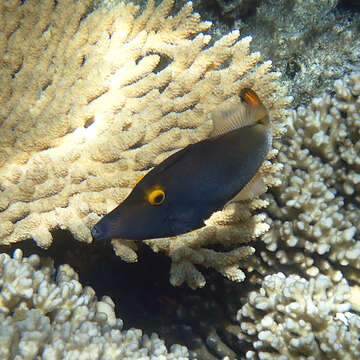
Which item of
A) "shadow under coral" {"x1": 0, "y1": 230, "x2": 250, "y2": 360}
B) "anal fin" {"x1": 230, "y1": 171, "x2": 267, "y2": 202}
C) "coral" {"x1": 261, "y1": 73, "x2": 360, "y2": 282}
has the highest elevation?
"anal fin" {"x1": 230, "y1": 171, "x2": 267, "y2": 202}

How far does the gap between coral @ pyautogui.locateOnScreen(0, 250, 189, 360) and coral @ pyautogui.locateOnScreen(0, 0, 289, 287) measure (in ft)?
0.87

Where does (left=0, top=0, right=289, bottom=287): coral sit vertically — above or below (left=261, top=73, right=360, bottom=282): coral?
above

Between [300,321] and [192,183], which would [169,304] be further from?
[192,183]

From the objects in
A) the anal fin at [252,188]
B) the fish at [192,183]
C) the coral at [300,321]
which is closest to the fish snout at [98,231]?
the fish at [192,183]

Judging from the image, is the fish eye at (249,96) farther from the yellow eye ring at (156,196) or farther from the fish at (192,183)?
the yellow eye ring at (156,196)

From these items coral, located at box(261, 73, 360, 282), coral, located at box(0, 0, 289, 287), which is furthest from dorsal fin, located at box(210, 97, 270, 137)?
coral, located at box(261, 73, 360, 282)

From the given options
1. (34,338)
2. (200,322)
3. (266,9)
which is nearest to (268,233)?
(200,322)

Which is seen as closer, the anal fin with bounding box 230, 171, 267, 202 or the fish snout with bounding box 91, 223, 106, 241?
the fish snout with bounding box 91, 223, 106, 241

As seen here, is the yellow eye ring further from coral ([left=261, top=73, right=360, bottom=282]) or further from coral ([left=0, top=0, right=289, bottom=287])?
coral ([left=261, top=73, right=360, bottom=282])

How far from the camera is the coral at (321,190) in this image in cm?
300

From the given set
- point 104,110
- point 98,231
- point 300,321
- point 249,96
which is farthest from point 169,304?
point 249,96

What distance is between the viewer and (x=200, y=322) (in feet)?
11.0

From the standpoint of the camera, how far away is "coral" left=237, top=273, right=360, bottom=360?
258cm

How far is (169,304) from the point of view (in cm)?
340
